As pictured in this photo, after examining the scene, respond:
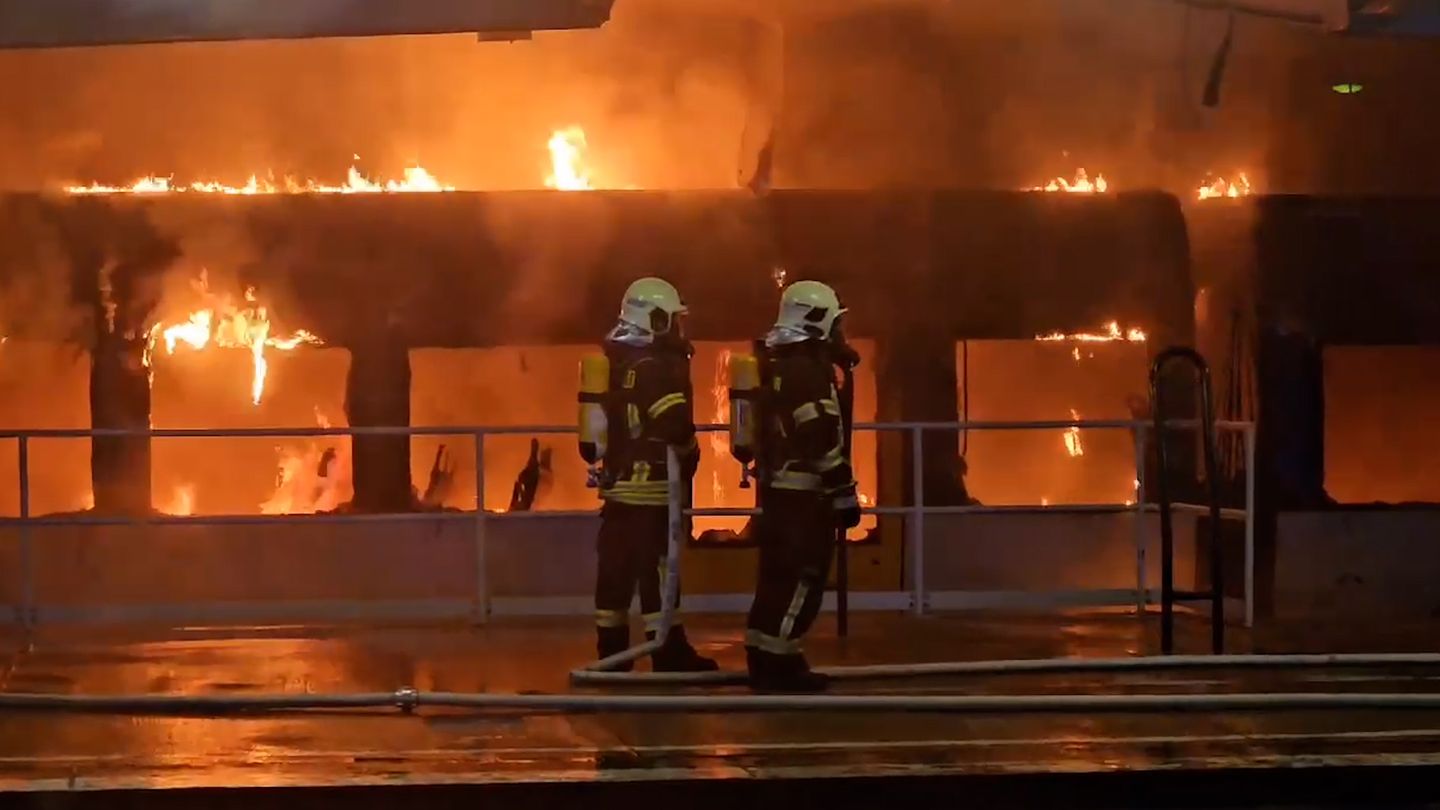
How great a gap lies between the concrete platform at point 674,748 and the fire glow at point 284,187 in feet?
12.5

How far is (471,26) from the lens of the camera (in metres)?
7.18

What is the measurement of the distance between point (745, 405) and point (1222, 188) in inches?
203

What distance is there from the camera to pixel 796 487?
5965 millimetres

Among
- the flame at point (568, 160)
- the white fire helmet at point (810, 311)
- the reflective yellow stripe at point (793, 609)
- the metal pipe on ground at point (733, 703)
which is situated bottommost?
the metal pipe on ground at point (733, 703)

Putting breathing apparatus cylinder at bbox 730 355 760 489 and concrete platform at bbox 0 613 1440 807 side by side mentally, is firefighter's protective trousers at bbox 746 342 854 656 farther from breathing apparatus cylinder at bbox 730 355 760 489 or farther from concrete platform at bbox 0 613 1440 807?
concrete platform at bbox 0 613 1440 807

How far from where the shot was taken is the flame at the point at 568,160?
10.3 m

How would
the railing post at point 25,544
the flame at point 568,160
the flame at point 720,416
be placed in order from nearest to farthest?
the railing post at point 25,544 → the flame at point 720,416 → the flame at point 568,160

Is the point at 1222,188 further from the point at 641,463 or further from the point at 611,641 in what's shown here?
the point at 611,641

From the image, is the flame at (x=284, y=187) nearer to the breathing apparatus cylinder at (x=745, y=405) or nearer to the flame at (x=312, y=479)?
the flame at (x=312, y=479)

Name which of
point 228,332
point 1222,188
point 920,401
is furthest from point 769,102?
point 228,332

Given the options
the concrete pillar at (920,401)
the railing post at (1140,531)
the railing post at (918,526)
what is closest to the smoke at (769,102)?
the concrete pillar at (920,401)

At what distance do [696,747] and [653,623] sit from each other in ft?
4.13

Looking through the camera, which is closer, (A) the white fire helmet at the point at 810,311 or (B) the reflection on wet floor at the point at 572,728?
(B) the reflection on wet floor at the point at 572,728

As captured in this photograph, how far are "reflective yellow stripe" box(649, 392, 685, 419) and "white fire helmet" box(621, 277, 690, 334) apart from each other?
289 millimetres
